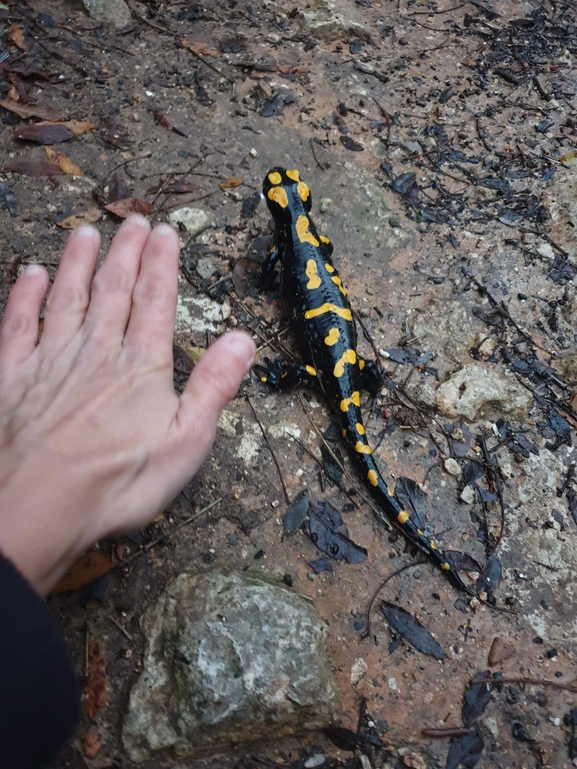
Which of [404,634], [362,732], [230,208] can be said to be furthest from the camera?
[230,208]

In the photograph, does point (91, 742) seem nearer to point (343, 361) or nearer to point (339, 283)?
point (343, 361)

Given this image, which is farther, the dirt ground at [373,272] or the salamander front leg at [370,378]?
the salamander front leg at [370,378]

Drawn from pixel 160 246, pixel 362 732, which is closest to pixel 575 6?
pixel 160 246

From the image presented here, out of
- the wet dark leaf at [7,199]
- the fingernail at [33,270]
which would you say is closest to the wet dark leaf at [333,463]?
the fingernail at [33,270]

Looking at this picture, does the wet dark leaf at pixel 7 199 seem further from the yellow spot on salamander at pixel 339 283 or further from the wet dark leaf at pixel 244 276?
the yellow spot on salamander at pixel 339 283

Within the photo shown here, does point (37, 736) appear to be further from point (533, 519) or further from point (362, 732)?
point (533, 519)
